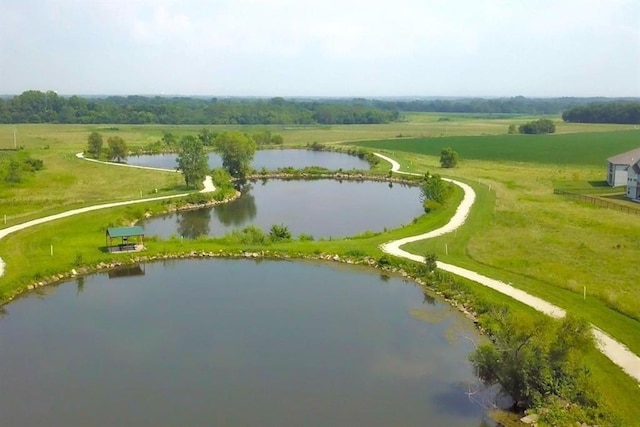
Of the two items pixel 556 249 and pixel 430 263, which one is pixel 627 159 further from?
pixel 430 263

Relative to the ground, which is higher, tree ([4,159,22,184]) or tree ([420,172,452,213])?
tree ([4,159,22,184])

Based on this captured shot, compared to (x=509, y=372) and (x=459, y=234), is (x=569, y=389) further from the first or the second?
(x=459, y=234)

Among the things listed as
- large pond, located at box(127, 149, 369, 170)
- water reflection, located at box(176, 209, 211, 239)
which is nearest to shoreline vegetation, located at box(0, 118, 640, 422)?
water reflection, located at box(176, 209, 211, 239)

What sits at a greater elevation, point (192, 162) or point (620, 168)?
point (192, 162)

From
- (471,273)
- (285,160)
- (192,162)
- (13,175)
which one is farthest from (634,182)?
(13,175)

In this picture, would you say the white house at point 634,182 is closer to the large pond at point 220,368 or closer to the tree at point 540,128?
the large pond at point 220,368

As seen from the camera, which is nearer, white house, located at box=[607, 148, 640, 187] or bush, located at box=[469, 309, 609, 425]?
bush, located at box=[469, 309, 609, 425]

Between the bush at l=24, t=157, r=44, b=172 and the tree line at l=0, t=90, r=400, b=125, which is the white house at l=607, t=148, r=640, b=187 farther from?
the tree line at l=0, t=90, r=400, b=125
